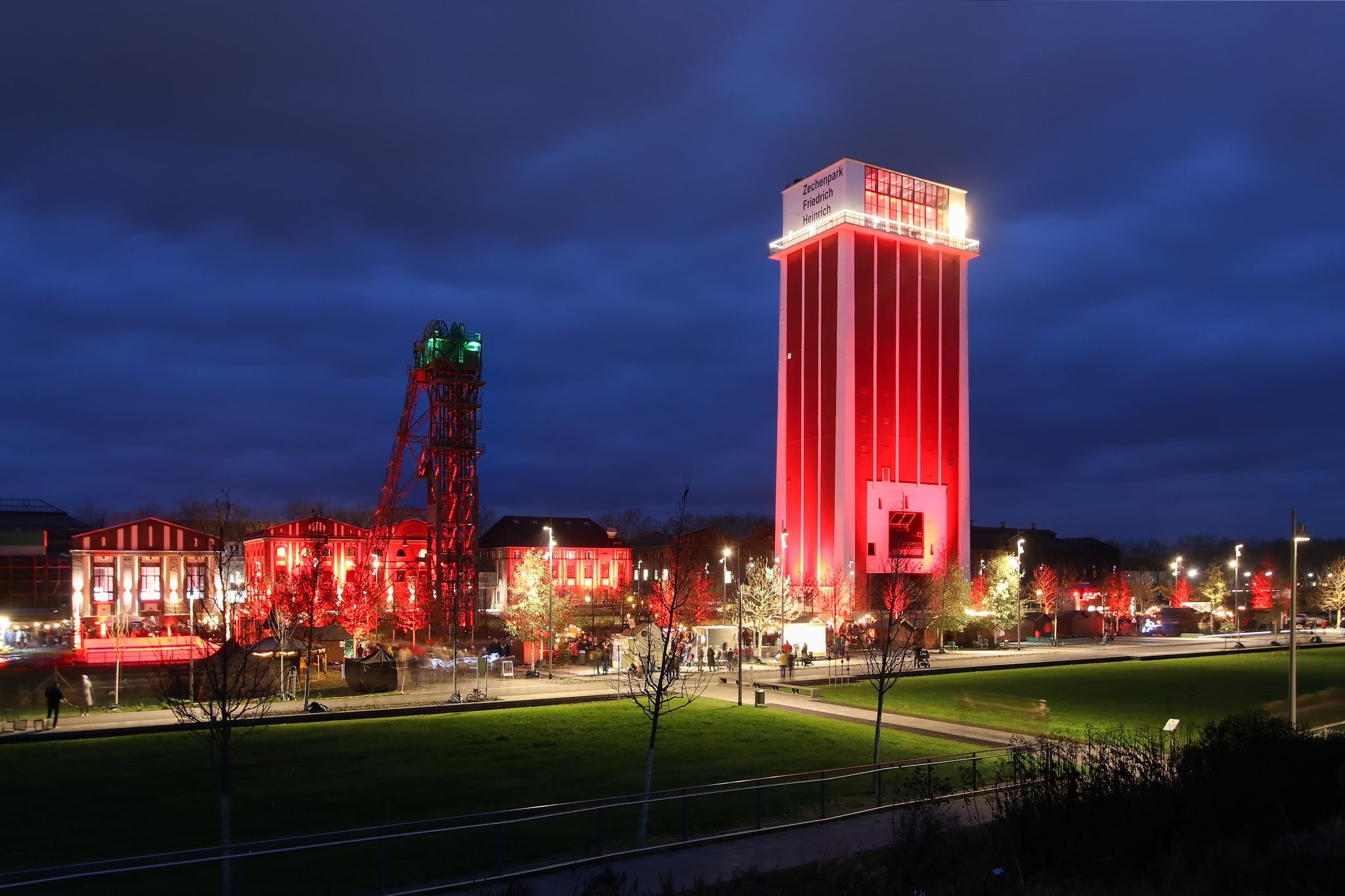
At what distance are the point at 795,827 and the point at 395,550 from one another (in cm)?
8909

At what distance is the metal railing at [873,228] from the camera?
90.9 metres

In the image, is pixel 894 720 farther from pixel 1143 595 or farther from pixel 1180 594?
pixel 1180 594

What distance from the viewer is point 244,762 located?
2644cm

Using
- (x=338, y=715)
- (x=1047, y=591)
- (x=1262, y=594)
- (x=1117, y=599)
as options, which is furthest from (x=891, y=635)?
(x=1262, y=594)

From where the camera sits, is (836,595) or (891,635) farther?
(836,595)

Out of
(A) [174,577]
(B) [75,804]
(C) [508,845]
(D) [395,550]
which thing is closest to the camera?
(C) [508,845]

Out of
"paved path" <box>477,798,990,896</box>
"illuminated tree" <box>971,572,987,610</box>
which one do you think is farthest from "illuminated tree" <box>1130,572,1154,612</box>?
"paved path" <box>477,798,990,896</box>

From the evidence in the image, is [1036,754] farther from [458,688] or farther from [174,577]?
[174,577]

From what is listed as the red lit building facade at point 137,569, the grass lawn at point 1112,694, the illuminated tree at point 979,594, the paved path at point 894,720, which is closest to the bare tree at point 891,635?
the paved path at point 894,720

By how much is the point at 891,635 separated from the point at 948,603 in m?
48.9

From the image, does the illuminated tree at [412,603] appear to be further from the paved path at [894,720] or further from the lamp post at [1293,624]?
the lamp post at [1293,624]

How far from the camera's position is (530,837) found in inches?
743

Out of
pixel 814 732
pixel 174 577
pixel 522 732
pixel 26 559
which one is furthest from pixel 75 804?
pixel 26 559

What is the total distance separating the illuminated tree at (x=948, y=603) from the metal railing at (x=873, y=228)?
3126 cm
